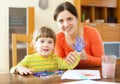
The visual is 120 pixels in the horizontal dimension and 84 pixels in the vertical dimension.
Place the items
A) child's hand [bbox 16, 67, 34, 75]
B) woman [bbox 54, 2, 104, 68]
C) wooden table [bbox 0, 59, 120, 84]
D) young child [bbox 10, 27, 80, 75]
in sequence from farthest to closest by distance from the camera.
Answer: woman [bbox 54, 2, 104, 68]
young child [bbox 10, 27, 80, 75]
child's hand [bbox 16, 67, 34, 75]
wooden table [bbox 0, 59, 120, 84]

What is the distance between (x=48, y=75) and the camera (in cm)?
121

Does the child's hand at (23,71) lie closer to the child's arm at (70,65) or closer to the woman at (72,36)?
the child's arm at (70,65)

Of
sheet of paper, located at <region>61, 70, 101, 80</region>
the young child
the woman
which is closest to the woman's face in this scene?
the woman

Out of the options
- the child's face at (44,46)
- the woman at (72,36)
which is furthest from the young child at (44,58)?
the woman at (72,36)

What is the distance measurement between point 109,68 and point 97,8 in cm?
354

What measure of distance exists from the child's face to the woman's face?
0.23m

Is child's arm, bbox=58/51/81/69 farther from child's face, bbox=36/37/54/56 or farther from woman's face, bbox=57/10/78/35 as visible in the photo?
woman's face, bbox=57/10/78/35

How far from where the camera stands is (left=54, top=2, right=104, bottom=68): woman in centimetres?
160

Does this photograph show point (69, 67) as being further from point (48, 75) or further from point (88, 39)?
point (88, 39)

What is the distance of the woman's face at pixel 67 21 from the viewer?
1628mm

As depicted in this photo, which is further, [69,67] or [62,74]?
[69,67]

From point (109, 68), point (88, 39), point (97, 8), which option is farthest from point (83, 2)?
point (109, 68)

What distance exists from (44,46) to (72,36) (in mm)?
404

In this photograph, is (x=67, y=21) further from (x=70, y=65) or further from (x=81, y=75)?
(x=81, y=75)
